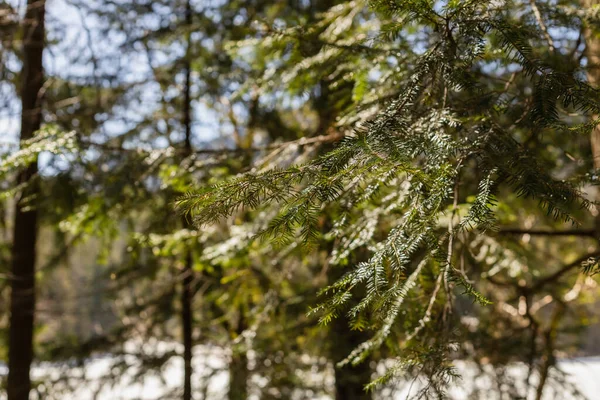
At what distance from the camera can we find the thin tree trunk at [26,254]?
5621mm

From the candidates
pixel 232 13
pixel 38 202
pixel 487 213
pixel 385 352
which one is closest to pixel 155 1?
pixel 232 13

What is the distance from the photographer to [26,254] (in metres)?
5.83

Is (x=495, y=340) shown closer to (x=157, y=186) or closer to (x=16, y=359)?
(x=157, y=186)

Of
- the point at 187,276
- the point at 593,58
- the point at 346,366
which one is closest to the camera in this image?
the point at 593,58

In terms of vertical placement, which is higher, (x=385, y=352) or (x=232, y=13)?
(x=232, y=13)

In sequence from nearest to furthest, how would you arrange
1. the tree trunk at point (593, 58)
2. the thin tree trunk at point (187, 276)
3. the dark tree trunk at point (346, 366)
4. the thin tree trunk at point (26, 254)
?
the tree trunk at point (593, 58) < the thin tree trunk at point (26, 254) < the dark tree trunk at point (346, 366) < the thin tree trunk at point (187, 276)

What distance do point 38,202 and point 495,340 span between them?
16.3 feet

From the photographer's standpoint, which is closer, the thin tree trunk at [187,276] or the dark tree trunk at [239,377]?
the thin tree trunk at [187,276]

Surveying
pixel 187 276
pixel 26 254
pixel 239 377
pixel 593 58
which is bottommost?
pixel 239 377

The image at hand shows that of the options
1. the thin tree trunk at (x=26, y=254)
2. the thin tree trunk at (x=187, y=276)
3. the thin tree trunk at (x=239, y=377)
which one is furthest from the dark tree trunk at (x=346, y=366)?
the thin tree trunk at (x=26, y=254)

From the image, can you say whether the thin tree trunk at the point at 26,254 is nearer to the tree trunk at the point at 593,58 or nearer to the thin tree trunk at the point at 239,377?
the thin tree trunk at the point at 239,377

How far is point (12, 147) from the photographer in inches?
173

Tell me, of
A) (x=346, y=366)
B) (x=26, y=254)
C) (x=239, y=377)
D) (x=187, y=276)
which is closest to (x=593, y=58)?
(x=346, y=366)

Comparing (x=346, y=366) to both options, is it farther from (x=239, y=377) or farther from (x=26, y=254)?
(x=26, y=254)
